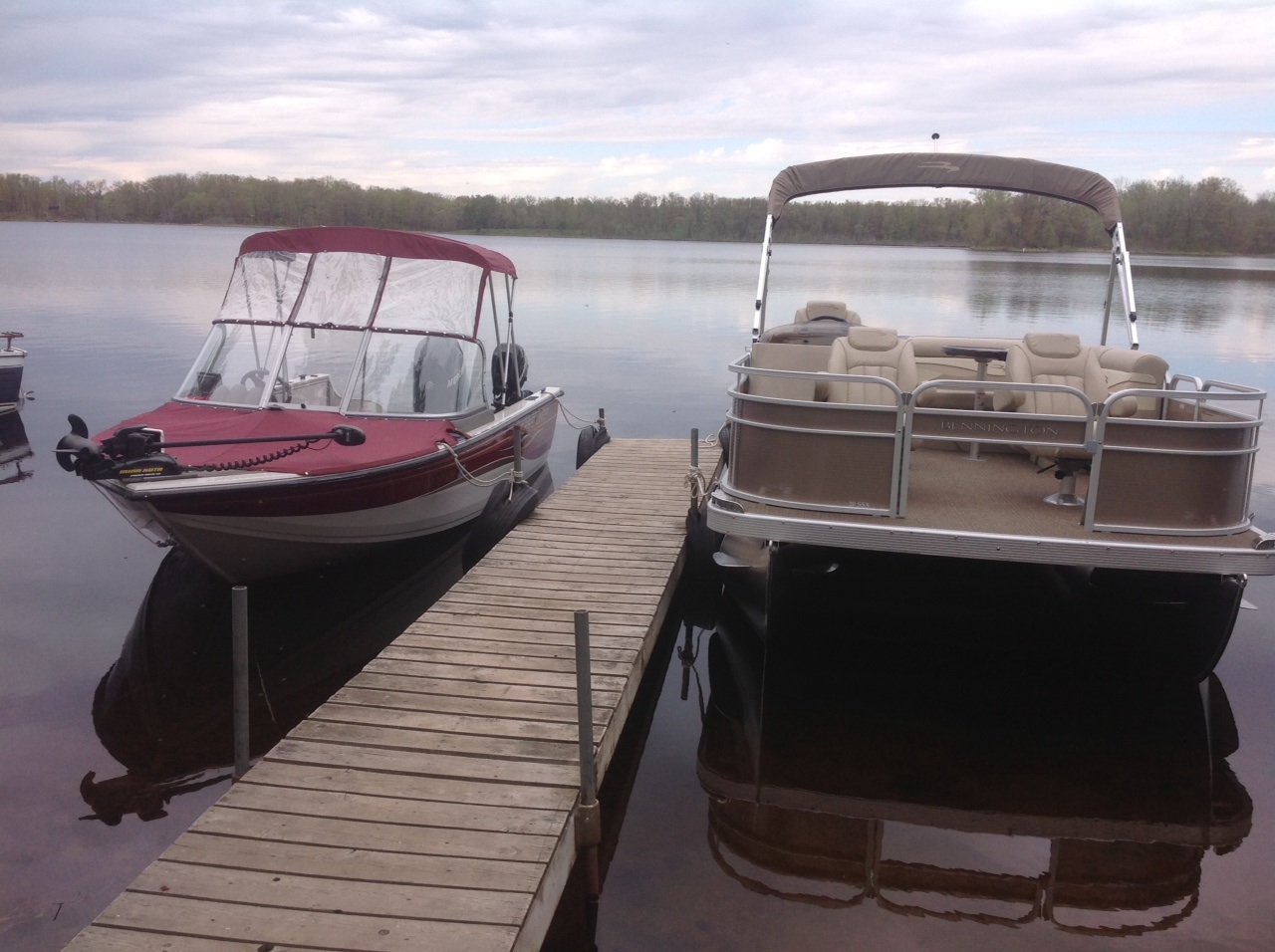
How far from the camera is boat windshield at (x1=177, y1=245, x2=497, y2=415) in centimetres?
856

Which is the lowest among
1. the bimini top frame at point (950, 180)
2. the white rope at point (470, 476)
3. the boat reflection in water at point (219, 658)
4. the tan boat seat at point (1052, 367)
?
the boat reflection in water at point (219, 658)

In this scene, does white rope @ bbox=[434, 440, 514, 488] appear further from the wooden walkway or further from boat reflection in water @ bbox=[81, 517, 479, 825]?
the wooden walkway

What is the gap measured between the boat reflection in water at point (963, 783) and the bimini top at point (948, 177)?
3962mm

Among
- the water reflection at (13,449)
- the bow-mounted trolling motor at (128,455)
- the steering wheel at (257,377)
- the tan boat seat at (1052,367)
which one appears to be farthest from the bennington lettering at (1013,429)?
the water reflection at (13,449)

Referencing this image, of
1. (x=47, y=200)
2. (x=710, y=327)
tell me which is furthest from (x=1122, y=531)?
(x=47, y=200)

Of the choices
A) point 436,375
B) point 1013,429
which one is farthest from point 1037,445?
point 436,375

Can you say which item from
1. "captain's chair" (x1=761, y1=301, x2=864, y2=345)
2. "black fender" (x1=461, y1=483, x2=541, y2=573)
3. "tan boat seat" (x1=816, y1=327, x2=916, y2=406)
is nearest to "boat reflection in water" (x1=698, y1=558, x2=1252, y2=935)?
"tan boat seat" (x1=816, y1=327, x2=916, y2=406)

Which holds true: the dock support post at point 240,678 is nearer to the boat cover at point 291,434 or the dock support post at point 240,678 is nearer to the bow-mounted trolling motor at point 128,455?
the bow-mounted trolling motor at point 128,455

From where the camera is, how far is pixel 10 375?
15.4 meters

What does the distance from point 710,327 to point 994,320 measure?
884 cm

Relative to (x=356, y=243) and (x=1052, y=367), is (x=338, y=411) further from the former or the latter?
(x=1052, y=367)

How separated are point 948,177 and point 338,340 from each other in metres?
5.48

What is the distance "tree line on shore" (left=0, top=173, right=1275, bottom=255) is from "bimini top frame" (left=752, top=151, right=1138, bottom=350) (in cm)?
1606

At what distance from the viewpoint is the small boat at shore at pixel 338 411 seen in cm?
716
